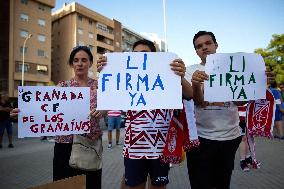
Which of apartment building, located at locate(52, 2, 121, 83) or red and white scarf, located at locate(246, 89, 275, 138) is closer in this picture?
red and white scarf, located at locate(246, 89, 275, 138)

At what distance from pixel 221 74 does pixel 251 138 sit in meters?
0.93

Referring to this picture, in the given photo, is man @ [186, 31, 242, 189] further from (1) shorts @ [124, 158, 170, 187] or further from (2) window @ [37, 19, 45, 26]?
(2) window @ [37, 19, 45, 26]

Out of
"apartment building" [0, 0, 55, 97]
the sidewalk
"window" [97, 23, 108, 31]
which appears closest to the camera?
the sidewalk

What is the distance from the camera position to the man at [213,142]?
9.29 ft

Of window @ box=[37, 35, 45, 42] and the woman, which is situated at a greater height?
window @ box=[37, 35, 45, 42]

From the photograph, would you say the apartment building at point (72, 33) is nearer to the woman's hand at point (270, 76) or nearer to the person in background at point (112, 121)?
the person in background at point (112, 121)

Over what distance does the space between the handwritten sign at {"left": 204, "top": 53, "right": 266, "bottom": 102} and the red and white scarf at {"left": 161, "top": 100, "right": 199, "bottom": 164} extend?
0.78 ft

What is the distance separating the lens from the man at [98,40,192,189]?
8.66ft

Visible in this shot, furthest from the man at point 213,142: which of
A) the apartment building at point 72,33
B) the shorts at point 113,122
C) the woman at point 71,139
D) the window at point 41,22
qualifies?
the apartment building at point 72,33

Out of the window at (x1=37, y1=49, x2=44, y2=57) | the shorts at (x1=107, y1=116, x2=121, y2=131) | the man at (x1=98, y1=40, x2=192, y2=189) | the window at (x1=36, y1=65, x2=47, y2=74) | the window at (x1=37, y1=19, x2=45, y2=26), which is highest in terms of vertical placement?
the window at (x1=37, y1=19, x2=45, y2=26)

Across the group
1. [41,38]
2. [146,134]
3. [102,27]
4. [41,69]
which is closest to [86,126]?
[146,134]

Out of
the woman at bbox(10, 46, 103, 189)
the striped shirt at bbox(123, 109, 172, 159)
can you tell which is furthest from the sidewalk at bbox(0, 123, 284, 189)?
the striped shirt at bbox(123, 109, 172, 159)

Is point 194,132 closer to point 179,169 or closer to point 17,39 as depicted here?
point 179,169

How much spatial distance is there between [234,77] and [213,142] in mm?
650
